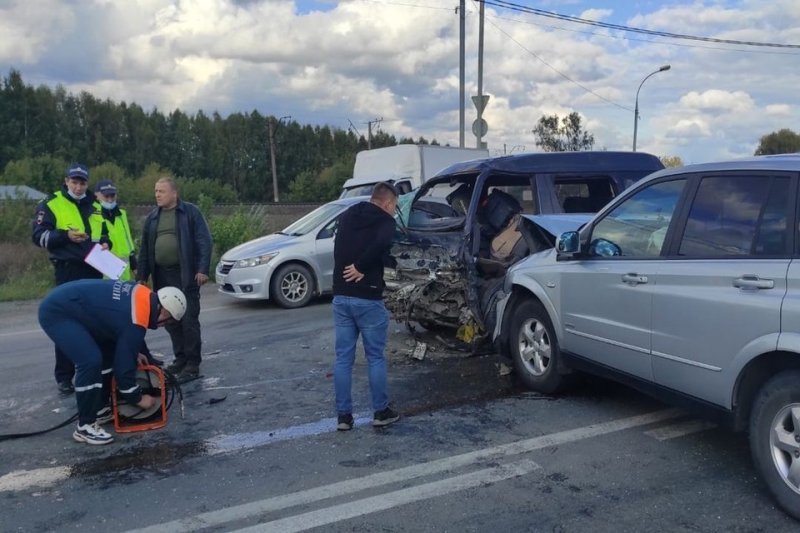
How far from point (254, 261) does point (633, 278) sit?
6996mm

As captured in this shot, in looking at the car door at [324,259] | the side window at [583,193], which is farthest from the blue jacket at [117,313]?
the car door at [324,259]

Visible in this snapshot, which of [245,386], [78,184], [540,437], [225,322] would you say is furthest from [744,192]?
[225,322]

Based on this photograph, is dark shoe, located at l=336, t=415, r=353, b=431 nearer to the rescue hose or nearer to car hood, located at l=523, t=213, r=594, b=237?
the rescue hose

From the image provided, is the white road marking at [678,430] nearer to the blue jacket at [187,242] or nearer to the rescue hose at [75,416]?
the rescue hose at [75,416]

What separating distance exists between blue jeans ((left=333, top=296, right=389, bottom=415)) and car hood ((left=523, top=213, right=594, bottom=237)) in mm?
2054

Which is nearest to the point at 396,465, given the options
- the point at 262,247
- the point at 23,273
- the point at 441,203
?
the point at 441,203

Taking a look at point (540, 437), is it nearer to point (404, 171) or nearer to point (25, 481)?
point (25, 481)

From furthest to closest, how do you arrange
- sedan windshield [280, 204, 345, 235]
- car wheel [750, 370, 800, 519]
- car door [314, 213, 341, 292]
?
sedan windshield [280, 204, 345, 235]
car door [314, 213, 341, 292]
car wheel [750, 370, 800, 519]

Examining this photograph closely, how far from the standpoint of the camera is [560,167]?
7141 millimetres

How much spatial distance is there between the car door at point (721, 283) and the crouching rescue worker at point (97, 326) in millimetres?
3157

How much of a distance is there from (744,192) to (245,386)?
424 centimetres

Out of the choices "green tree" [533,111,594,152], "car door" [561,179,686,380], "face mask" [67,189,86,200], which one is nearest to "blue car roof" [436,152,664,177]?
"car door" [561,179,686,380]

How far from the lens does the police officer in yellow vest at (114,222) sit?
630 cm

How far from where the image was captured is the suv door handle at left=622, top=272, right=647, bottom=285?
4.32 m
